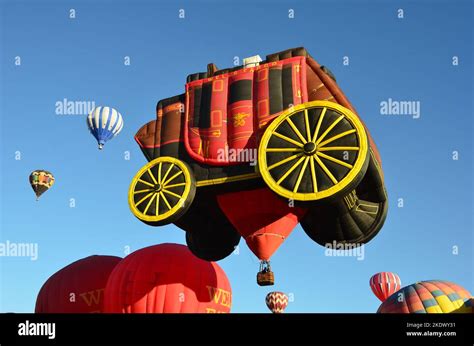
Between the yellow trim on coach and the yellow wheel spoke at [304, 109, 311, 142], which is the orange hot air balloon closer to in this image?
the yellow trim on coach

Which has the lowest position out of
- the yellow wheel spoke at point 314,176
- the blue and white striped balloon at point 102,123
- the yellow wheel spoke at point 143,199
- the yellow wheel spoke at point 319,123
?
the yellow wheel spoke at point 143,199

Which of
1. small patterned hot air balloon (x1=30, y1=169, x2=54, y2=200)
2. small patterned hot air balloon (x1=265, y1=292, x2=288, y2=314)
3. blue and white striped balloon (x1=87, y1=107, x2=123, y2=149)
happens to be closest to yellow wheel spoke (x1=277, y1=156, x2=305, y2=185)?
blue and white striped balloon (x1=87, y1=107, x2=123, y2=149)

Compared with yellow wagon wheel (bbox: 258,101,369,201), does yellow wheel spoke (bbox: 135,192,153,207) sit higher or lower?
lower

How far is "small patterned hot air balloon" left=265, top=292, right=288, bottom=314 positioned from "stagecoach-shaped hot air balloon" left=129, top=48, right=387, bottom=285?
1550 cm

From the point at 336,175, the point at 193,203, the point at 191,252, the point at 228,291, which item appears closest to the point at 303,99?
the point at 336,175

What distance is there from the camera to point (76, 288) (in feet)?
77.1

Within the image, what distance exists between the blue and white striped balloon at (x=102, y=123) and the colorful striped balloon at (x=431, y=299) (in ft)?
53.2

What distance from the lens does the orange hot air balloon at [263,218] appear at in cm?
1694

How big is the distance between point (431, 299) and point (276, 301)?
8953 mm

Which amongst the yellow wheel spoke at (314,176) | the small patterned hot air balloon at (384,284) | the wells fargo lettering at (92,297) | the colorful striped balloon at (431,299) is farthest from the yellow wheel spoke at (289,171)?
the small patterned hot air balloon at (384,284)

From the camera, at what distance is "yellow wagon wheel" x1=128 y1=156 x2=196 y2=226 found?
A: 1652cm

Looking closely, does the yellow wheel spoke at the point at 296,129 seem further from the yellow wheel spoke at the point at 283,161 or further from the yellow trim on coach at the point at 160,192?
the yellow trim on coach at the point at 160,192

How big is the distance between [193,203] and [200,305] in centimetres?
446
